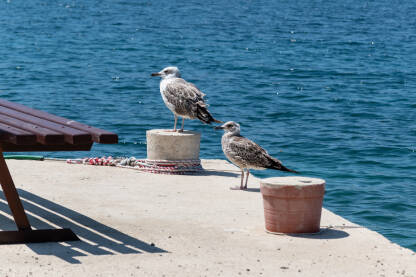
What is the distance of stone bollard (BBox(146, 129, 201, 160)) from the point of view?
43.1 feet

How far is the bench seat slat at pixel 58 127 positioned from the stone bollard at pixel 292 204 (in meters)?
2.11

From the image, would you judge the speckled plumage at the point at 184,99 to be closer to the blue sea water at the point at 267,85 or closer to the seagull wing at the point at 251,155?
the seagull wing at the point at 251,155

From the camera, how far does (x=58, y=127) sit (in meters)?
8.41

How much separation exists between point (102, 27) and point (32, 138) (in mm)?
59274

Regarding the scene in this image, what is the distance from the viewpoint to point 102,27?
217 feet

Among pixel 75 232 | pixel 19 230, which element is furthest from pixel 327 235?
pixel 19 230

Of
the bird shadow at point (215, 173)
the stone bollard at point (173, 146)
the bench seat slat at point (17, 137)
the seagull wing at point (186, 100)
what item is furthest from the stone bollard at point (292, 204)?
the seagull wing at point (186, 100)

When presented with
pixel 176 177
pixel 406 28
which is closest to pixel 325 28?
pixel 406 28

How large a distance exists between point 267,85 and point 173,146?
22013 millimetres

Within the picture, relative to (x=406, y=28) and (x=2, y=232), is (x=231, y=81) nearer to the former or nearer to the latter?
(x=2, y=232)

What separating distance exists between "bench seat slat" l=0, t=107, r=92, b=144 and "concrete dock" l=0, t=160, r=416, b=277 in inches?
42.7

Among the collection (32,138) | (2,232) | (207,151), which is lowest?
(207,151)

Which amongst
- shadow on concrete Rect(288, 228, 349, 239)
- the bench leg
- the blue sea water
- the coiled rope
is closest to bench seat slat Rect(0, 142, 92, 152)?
the bench leg

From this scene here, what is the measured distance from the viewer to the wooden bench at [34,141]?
7898mm
